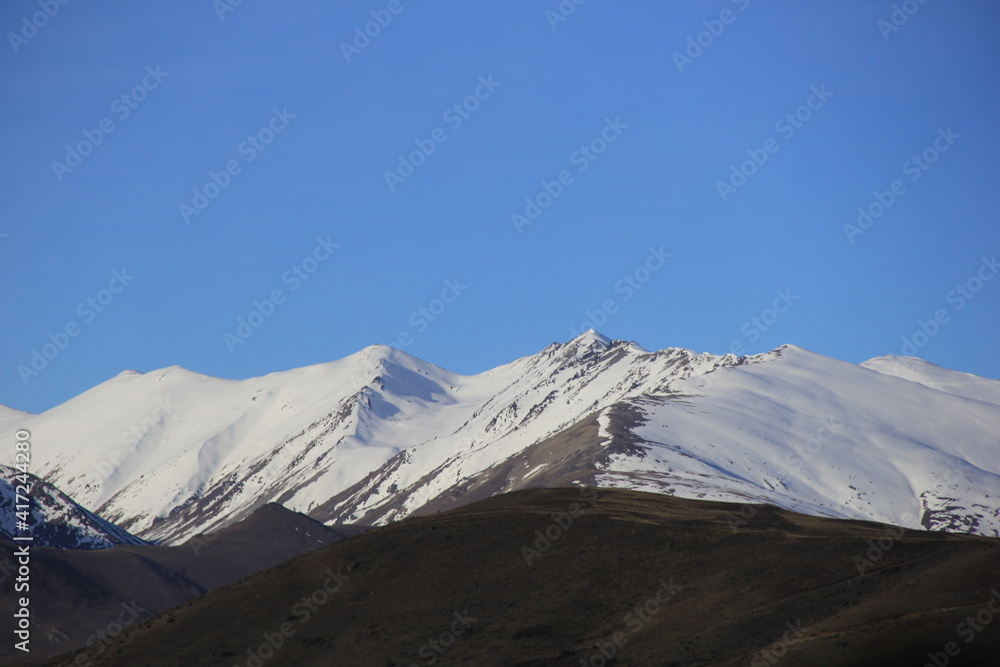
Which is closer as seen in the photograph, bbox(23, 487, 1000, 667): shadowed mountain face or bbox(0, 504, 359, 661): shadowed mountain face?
bbox(23, 487, 1000, 667): shadowed mountain face

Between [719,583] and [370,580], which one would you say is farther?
[370,580]

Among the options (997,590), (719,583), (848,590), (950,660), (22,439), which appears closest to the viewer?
(950,660)

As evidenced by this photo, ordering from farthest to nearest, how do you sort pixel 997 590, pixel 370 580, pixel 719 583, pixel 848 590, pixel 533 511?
1. pixel 533 511
2. pixel 370 580
3. pixel 719 583
4. pixel 848 590
5. pixel 997 590

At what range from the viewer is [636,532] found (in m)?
71.4

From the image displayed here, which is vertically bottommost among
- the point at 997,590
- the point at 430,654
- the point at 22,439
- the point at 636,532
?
the point at 430,654

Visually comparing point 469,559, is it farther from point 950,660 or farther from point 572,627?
point 950,660

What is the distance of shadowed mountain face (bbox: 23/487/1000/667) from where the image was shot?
5272 cm

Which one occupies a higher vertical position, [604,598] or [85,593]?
[85,593]

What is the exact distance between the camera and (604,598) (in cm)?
6322

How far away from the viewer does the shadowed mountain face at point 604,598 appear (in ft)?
173

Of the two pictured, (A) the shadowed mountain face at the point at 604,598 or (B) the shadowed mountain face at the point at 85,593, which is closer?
(A) the shadowed mountain face at the point at 604,598

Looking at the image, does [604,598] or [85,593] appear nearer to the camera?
[604,598]

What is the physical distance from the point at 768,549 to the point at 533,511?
64.0 feet

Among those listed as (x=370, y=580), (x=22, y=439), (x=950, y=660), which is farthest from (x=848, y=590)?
(x=22, y=439)
